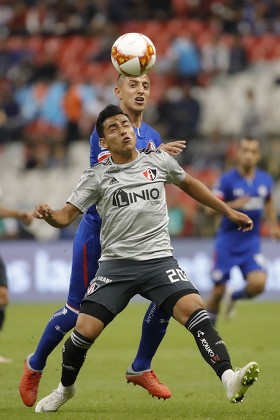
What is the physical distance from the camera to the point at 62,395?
7570mm

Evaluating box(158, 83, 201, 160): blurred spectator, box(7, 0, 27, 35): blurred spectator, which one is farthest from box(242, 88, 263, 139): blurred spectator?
box(7, 0, 27, 35): blurred spectator

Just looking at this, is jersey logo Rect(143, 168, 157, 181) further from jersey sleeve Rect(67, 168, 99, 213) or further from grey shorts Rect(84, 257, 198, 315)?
grey shorts Rect(84, 257, 198, 315)

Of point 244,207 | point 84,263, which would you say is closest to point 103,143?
point 84,263

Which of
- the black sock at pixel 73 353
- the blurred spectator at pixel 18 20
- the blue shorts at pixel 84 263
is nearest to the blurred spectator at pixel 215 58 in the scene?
the blurred spectator at pixel 18 20

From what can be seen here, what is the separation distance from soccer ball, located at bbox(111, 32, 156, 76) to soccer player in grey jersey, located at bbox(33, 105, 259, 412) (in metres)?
0.72

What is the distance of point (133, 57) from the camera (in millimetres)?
7977

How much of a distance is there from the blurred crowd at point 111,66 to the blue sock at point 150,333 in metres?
11.2

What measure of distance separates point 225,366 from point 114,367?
13.1ft

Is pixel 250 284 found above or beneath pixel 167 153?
beneath

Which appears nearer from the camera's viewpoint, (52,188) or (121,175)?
(121,175)

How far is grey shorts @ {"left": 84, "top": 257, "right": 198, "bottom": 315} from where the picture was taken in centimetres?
718

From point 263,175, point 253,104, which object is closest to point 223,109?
point 253,104

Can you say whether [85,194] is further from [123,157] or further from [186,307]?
[186,307]

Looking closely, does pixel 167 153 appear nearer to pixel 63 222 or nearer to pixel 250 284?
pixel 63 222
